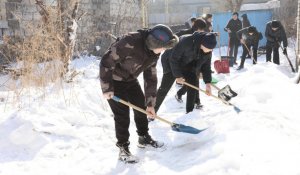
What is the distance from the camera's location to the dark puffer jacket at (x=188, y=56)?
5.09m

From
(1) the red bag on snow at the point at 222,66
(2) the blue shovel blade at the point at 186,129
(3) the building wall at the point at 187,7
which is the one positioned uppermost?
(3) the building wall at the point at 187,7

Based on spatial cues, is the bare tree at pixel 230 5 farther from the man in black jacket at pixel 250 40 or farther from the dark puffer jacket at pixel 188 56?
the dark puffer jacket at pixel 188 56

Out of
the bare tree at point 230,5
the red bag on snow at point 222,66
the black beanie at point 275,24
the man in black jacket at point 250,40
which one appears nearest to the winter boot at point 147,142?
the red bag on snow at point 222,66

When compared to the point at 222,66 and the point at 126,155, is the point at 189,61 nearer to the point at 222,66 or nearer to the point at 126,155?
the point at 126,155

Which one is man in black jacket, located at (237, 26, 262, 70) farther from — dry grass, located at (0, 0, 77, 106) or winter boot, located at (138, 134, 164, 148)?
winter boot, located at (138, 134, 164, 148)

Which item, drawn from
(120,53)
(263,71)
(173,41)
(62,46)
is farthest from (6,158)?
(263,71)

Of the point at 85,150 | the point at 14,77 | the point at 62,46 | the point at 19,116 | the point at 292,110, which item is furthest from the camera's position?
the point at 62,46

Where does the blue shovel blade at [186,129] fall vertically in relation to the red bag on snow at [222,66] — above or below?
below

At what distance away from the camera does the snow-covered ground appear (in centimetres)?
327

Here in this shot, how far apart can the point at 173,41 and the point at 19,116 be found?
2311 millimetres

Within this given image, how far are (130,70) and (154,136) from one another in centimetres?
130

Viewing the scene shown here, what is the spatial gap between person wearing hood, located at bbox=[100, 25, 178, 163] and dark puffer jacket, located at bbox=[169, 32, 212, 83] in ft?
3.77

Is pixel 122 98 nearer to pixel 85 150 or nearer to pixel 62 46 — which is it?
pixel 85 150

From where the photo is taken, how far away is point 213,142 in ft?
12.5
